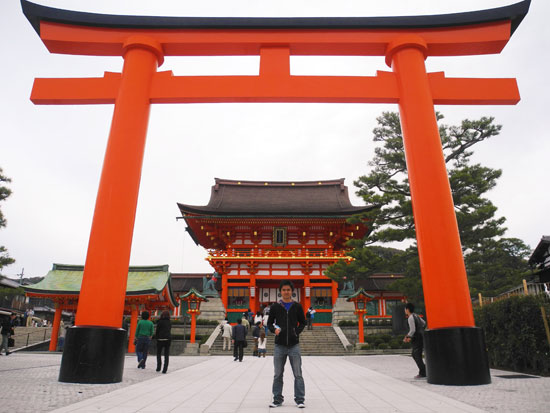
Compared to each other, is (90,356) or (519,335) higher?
(519,335)

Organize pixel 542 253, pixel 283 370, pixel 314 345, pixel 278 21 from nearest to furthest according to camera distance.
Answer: pixel 283 370 < pixel 278 21 < pixel 314 345 < pixel 542 253

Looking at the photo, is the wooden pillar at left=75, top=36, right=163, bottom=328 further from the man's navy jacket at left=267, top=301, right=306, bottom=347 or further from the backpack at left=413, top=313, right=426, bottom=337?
the backpack at left=413, top=313, right=426, bottom=337

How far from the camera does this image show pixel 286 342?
441 centimetres

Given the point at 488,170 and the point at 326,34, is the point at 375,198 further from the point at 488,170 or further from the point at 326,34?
the point at 326,34

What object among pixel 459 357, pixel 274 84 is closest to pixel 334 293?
pixel 459 357

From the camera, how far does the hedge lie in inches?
278

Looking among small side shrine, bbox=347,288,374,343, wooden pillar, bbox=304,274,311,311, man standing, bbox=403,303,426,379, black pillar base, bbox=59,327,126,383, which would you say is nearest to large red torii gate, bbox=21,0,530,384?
black pillar base, bbox=59,327,126,383

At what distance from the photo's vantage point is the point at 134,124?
684cm

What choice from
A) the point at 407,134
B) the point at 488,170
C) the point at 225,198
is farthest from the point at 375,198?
the point at 225,198

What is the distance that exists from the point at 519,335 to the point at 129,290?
48.1 ft

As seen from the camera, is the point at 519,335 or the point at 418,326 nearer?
the point at 418,326

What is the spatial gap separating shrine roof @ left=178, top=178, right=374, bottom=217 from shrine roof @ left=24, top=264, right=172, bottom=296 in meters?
5.80

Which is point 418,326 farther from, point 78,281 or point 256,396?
point 78,281

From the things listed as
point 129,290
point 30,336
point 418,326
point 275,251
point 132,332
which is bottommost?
point 30,336
